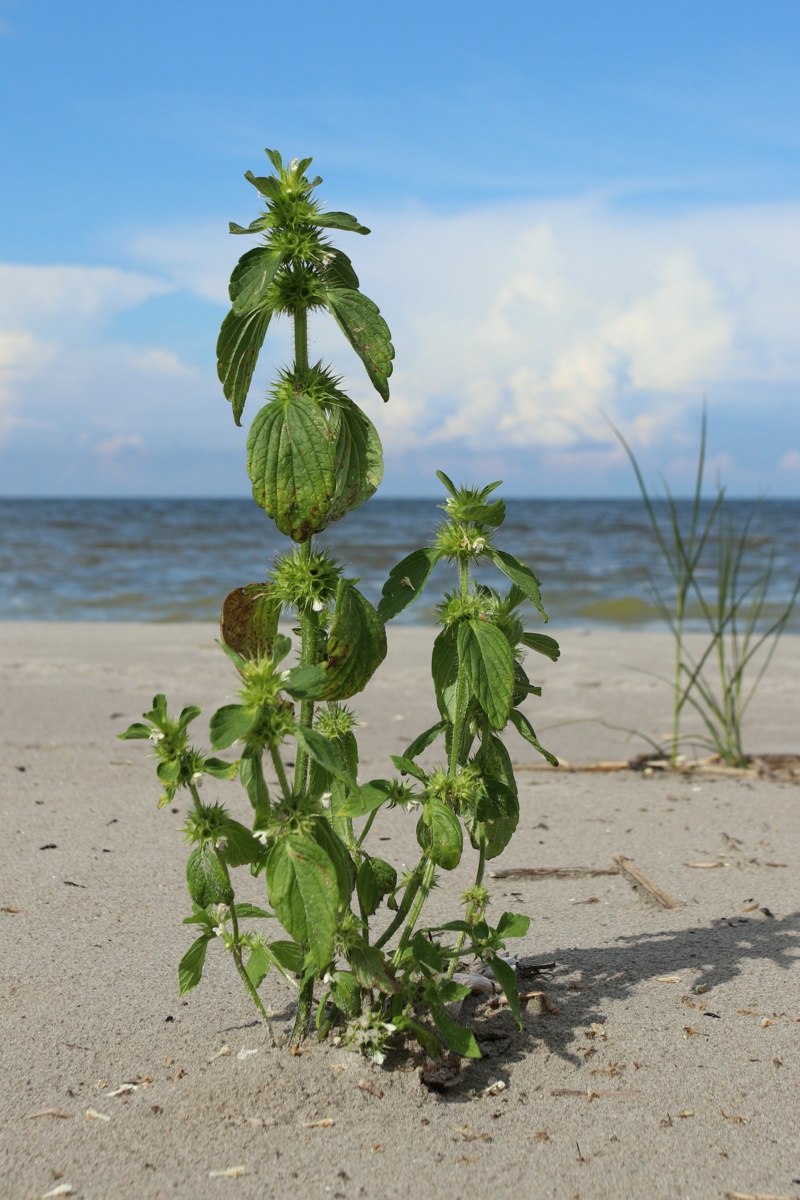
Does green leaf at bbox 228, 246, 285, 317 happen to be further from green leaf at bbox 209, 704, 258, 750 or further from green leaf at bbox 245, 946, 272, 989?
green leaf at bbox 245, 946, 272, 989

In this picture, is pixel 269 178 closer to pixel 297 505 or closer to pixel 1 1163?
pixel 297 505

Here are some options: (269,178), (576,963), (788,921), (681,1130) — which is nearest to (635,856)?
(788,921)

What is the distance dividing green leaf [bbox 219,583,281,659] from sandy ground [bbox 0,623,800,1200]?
0.81m

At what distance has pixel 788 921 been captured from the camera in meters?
2.81

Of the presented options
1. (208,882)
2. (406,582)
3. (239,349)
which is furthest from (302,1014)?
(239,349)

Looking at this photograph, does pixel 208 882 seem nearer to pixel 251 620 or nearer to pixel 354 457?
pixel 251 620

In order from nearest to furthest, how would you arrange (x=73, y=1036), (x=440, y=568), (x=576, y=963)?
(x=73, y=1036) < (x=576, y=963) < (x=440, y=568)

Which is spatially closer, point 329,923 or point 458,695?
point 329,923

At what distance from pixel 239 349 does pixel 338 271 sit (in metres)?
0.22

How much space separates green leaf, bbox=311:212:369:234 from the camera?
1.73 m

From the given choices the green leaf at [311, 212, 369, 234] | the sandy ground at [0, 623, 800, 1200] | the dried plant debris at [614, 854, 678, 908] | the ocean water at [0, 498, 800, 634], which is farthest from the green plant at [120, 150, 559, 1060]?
the ocean water at [0, 498, 800, 634]

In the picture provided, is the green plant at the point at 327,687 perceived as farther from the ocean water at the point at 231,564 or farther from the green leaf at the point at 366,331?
the ocean water at the point at 231,564

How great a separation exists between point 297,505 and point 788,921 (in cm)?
192

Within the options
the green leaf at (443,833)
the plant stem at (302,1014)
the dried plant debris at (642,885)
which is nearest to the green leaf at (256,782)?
the green leaf at (443,833)
